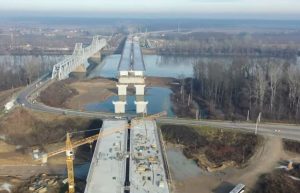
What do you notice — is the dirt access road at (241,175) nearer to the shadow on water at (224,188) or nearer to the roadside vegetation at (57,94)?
the shadow on water at (224,188)

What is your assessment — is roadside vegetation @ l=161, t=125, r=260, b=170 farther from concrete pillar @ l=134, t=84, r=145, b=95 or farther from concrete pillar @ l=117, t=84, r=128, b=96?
concrete pillar @ l=117, t=84, r=128, b=96

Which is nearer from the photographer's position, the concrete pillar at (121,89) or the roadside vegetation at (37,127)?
the roadside vegetation at (37,127)

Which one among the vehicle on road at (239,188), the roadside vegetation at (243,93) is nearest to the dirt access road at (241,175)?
the vehicle on road at (239,188)

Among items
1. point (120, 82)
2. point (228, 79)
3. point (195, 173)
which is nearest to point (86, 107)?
point (120, 82)

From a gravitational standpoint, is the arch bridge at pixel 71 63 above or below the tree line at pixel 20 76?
above

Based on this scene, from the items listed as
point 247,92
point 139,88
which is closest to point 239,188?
point 247,92

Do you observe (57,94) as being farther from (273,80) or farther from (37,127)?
(273,80)
